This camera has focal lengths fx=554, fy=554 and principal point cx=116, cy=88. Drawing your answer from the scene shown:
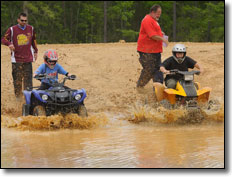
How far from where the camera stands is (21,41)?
12.6 m

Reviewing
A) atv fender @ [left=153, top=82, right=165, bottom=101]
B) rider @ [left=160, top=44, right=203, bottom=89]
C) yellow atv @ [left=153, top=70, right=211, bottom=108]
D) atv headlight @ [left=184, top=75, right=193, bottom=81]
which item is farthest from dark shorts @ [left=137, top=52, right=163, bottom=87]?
atv headlight @ [left=184, top=75, right=193, bottom=81]

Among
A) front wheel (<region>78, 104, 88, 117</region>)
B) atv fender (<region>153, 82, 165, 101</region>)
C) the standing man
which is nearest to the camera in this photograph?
front wheel (<region>78, 104, 88, 117</region>)

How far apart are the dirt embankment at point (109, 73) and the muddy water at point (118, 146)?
6.66 feet

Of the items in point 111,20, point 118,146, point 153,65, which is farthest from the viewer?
point 111,20

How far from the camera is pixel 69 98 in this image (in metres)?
10.4

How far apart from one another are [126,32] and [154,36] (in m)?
24.3

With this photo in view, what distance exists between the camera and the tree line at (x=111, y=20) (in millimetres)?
36531

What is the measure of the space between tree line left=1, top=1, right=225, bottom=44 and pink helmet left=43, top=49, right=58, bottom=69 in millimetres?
23383

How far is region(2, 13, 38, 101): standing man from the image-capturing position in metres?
12.4

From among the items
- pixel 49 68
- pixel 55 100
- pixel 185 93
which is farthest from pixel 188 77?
pixel 49 68

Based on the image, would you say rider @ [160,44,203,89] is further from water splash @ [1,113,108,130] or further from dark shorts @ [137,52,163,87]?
water splash @ [1,113,108,130]

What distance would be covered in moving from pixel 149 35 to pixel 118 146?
14.2 ft

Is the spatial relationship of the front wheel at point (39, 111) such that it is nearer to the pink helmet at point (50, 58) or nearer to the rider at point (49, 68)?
the rider at point (49, 68)

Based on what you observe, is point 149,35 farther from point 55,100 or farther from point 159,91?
point 55,100
